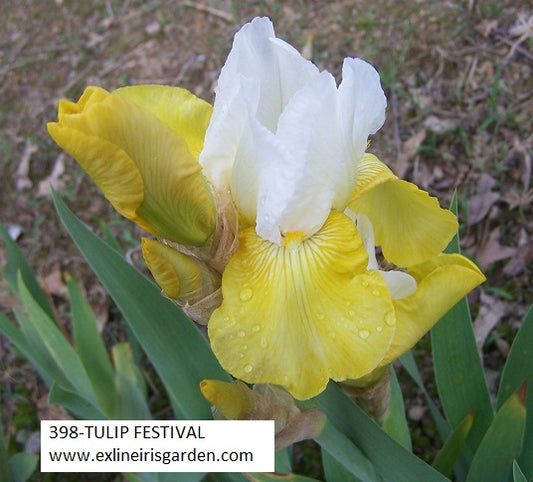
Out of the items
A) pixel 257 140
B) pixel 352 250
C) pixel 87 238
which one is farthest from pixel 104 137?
pixel 87 238

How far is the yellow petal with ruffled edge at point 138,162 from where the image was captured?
0.65m

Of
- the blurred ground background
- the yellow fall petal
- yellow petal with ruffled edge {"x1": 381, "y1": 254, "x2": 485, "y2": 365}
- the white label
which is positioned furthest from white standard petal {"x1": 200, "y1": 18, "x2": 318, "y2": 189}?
the blurred ground background

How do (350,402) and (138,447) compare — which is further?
(138,447)

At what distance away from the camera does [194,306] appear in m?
0.79

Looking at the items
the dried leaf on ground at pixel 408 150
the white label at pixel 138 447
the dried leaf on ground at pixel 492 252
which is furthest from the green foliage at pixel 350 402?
the dried leaf on ground at pixel 408 150

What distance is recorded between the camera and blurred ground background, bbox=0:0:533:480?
186 cm

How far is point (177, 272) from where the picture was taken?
748mm

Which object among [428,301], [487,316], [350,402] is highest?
[428,301]

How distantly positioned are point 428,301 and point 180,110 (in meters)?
0.43

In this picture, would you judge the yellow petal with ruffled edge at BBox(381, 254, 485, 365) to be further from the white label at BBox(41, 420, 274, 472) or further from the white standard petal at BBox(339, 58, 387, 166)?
the white label at BBox(41, 420, 274, 472)

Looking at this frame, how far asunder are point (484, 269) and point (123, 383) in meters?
1.05

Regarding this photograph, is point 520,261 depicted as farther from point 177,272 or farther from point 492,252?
point 177,272

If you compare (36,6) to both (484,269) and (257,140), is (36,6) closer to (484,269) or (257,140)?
(484,269)

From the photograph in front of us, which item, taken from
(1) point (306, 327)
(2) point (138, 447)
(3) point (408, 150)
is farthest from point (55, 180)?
(1) point (306, 327)
